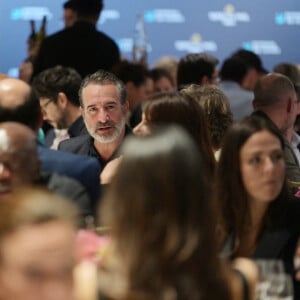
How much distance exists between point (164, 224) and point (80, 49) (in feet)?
17.4

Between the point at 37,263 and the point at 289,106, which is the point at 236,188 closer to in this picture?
the point at 37,263

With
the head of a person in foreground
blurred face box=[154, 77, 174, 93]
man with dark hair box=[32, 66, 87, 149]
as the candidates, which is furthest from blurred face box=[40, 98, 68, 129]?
the head of a person in foreground

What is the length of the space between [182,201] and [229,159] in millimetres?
1163

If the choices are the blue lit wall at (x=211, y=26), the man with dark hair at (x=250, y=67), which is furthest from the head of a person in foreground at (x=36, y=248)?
the blue lit wall at (x=211, y=26)

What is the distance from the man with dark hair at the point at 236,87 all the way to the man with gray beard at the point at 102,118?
185 centimetres

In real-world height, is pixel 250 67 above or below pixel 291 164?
above

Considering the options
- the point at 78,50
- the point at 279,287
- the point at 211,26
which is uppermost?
the point at 211,26

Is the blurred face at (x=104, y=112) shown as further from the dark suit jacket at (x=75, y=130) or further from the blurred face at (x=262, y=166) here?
the blurred face at (x=262, y=166)

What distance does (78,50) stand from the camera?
8.00 m

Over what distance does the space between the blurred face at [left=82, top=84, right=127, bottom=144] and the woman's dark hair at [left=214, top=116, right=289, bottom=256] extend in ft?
5.56

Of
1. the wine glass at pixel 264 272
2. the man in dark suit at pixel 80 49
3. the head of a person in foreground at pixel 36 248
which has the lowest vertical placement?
the wine glass at pixel 264 272

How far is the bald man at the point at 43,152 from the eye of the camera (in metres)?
4.23

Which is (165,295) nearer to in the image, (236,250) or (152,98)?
(236,250)

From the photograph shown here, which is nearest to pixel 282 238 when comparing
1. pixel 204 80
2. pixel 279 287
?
pixel 279 287
